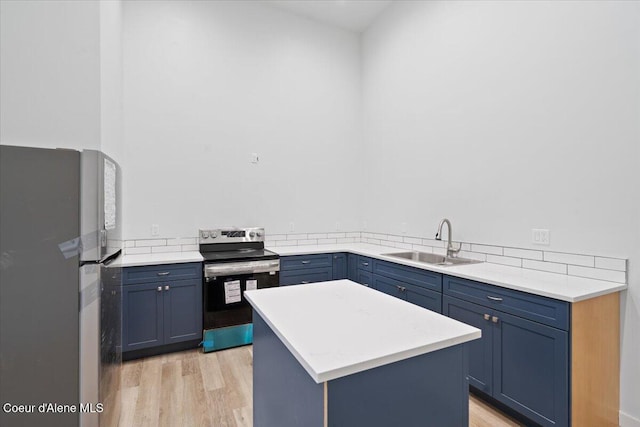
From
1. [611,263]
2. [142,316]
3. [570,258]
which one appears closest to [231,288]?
[142,316]

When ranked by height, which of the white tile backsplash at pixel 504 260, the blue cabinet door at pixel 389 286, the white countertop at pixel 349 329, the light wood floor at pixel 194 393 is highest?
the white tile backsplash at pixel 504 260

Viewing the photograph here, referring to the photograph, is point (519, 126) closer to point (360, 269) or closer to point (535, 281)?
point (535, 281)

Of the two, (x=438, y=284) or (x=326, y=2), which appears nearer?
(x=438, y=284)

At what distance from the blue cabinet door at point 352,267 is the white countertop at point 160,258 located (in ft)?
5.33

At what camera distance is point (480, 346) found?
2266mm

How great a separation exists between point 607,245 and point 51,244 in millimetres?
2863

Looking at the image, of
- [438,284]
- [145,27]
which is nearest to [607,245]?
[438,284]

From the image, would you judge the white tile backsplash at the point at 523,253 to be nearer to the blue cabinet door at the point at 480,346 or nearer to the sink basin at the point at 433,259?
the sink basin at the point at 433,259

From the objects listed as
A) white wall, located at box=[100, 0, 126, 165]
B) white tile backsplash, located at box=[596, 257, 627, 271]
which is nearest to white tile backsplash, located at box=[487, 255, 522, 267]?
white tile backsplash, located at box=[596, 257, 627, 271]

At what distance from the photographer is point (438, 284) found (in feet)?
8.48

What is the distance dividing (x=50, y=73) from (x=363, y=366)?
3178 millimetres

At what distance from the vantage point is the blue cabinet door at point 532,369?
1.81m

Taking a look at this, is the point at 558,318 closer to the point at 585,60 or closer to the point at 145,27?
the point at 585,60

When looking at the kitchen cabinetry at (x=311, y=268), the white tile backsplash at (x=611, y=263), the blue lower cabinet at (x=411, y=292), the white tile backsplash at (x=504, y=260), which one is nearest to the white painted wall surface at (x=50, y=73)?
the kitchen cabinetry at (x=311, y=268)
